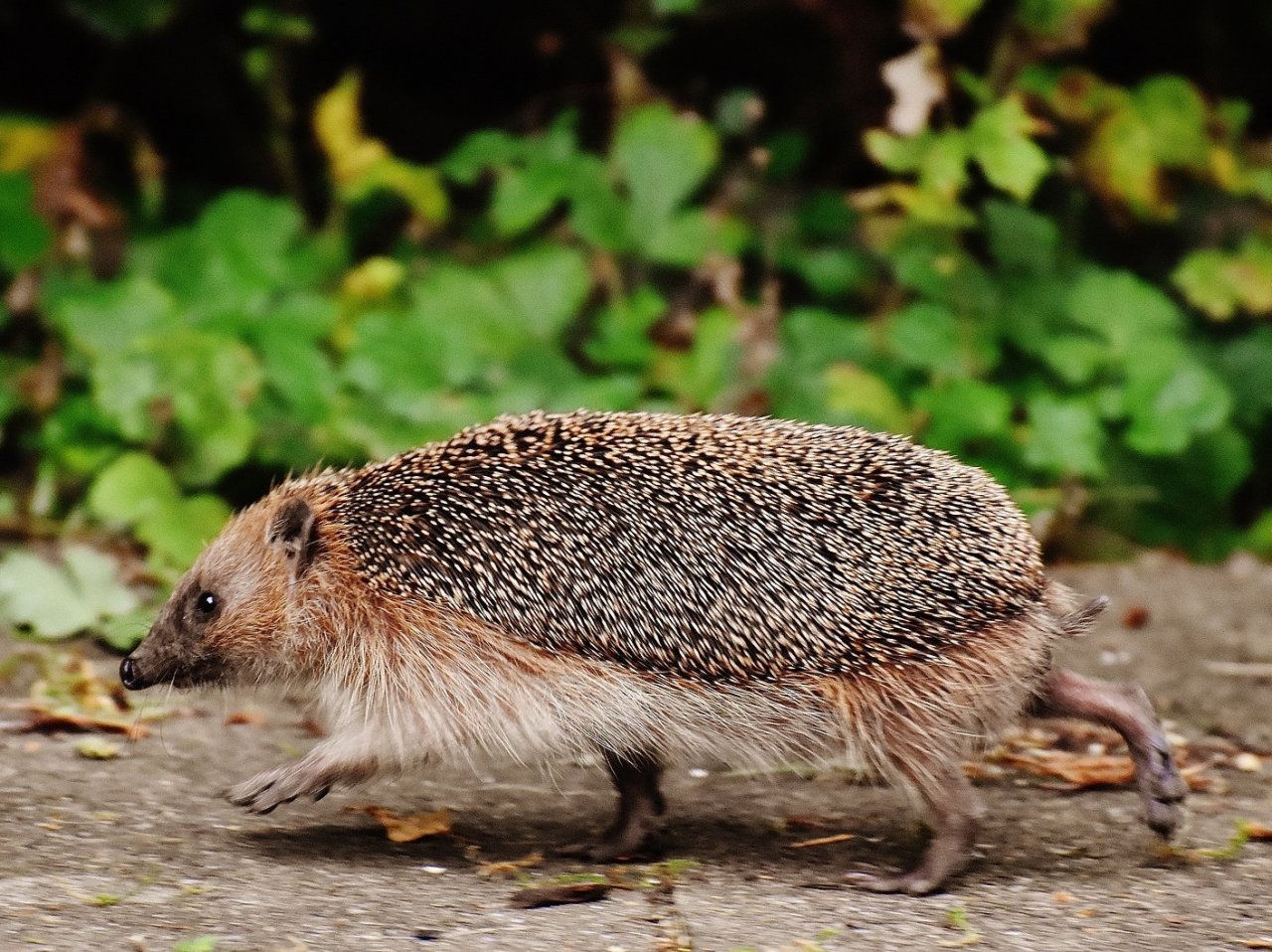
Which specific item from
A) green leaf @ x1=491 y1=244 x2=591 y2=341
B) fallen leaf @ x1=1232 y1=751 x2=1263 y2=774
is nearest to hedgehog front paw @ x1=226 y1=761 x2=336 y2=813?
fallen leaf @ x1=1232 y1=751 x2=1263 y2=774

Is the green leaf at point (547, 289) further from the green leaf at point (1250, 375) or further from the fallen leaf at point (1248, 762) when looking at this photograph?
the fallen leaf at point (1248, 762)

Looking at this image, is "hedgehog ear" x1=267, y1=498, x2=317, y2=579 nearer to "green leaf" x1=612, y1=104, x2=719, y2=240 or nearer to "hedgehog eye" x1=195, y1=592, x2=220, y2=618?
"hedgehog eye" x1=195, y1=592, x2=220, y2=618

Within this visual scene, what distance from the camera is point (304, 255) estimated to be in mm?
7797

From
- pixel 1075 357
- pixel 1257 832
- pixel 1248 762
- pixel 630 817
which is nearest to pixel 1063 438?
pixel 1075 357

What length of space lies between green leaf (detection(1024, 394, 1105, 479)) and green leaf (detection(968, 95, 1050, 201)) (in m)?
0.88

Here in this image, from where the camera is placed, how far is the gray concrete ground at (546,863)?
3588mm

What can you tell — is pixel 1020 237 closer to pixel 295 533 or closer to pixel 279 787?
pixel 295 533

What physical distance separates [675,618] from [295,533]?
1.12m

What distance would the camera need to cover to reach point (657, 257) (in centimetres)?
738

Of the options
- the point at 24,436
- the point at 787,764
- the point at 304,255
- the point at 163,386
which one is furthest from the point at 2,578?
the point at 787,764

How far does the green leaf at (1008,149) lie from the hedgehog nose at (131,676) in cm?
392

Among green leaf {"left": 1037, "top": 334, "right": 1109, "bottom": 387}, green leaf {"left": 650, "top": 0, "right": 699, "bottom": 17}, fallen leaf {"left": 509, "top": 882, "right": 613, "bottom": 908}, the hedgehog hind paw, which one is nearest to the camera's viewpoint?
fallen leaf {"left": 509, "top": 882, "right": 613, "bottom": 908}

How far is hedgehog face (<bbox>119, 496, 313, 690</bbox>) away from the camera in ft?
14.7

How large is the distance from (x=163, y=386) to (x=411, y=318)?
1058 mm
